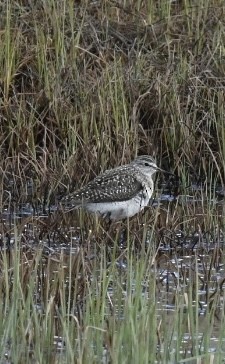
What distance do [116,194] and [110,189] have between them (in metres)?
0.07

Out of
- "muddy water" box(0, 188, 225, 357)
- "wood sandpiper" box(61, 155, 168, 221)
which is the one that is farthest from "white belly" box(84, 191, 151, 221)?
"muddy water" box(0, 188, 225, 357)

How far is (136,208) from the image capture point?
8.17 metres

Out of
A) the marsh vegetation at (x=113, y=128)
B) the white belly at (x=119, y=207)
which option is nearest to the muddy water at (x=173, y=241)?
the marsh vegetation at (x=113, y=128)

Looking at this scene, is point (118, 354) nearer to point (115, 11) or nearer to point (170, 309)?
point (170, 309)

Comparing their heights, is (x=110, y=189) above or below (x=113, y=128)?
below

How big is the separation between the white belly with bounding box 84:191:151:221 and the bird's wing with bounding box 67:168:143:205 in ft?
0.14

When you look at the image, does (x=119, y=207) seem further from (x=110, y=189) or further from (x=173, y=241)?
(x=173, y=241)

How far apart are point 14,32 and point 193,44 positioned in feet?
4.89

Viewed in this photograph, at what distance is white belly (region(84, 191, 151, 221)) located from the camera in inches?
322

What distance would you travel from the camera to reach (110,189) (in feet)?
27.2

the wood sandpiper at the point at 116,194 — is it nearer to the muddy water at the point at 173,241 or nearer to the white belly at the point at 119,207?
the white belly at the point at 119,207

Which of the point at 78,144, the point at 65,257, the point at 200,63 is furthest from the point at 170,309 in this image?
the point at 200,63

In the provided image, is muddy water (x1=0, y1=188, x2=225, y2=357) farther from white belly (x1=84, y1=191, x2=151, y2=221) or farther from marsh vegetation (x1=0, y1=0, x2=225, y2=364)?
white belly (x1=84, y1=191, x2=151, y2=221)

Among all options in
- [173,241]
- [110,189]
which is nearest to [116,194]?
[110,189]
